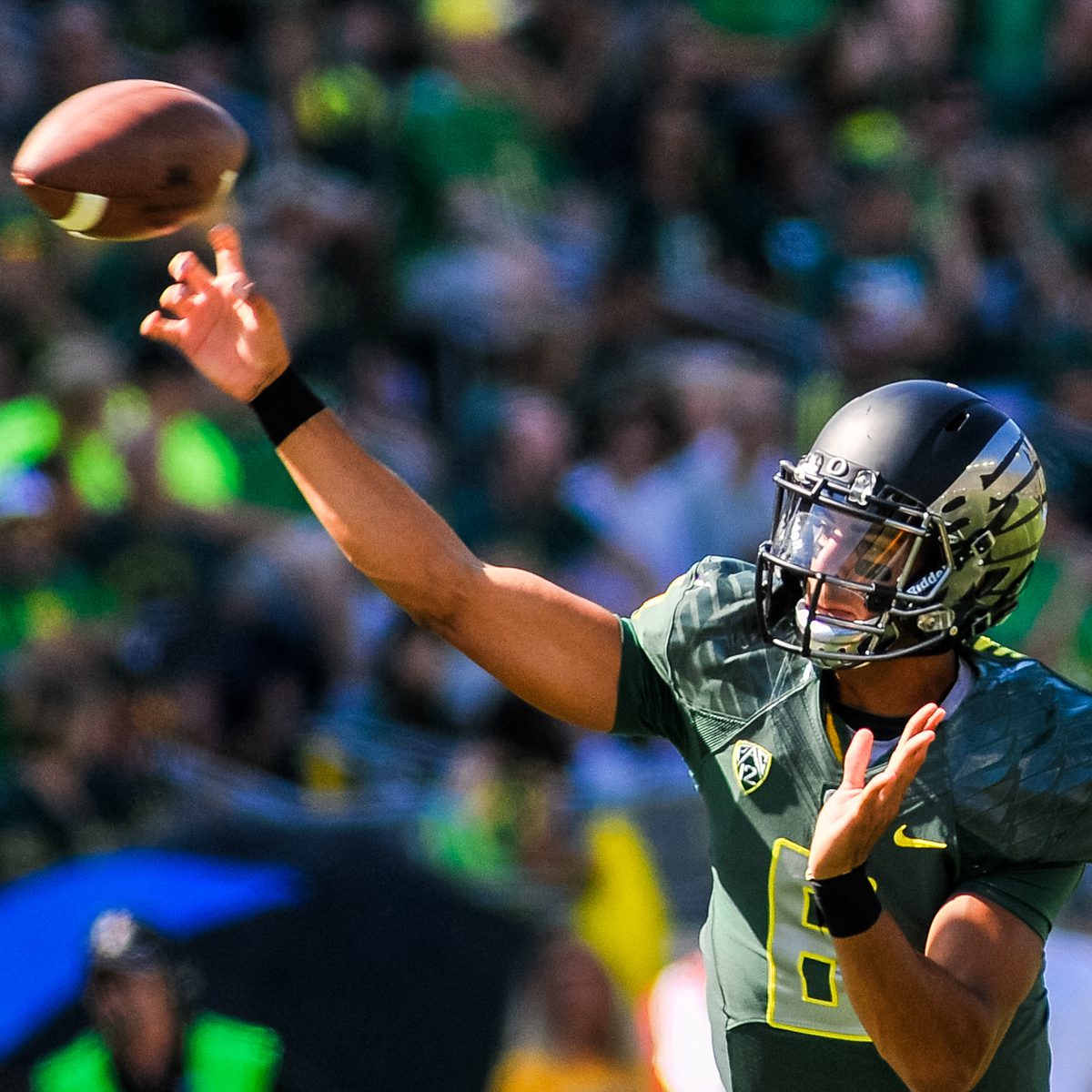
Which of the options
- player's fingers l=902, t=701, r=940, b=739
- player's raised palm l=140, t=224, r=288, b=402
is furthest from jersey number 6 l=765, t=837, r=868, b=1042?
player's raised palm l=140, t=224, r=288, b=402

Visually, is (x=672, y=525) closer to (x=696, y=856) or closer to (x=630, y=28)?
(x=696, y=856)

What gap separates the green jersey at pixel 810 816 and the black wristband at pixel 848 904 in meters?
0.29

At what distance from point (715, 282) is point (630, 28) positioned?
1.71m

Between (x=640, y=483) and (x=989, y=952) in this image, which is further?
(x=640, y=483)

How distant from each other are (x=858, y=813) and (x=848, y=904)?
114 mm

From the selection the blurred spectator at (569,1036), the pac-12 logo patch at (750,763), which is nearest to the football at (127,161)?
the pac-12 logo patch at (750,763)

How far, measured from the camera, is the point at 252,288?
2.99 meters

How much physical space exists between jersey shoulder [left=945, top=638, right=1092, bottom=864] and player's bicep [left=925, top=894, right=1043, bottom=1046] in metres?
0.11

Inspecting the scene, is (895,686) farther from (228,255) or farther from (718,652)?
(228,255)

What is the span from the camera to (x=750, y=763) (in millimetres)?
2771

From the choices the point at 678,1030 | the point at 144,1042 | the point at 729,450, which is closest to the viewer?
the point at 678,1030

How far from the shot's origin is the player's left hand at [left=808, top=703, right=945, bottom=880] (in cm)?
234

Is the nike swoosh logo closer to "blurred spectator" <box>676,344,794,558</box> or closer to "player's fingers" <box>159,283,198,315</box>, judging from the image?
"player's fingers" <box>159,283,198,315</box>

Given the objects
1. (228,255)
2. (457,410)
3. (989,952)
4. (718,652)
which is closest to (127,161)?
(228,255)
